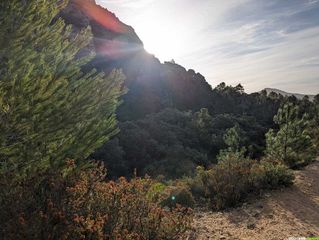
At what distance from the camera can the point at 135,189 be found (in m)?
6.06

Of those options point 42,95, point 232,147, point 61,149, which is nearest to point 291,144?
point 232,147

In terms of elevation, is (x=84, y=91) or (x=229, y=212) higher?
(x=84, y=91)

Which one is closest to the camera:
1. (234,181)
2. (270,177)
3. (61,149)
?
(61,149)

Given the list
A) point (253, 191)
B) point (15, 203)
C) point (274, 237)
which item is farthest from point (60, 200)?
point (253, 191)

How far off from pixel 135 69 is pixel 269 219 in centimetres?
5125

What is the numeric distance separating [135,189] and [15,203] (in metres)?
1.88

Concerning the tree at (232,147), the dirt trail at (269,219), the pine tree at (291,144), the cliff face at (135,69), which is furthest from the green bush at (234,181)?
the cliff face at (135,69)

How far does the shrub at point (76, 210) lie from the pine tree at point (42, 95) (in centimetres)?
40

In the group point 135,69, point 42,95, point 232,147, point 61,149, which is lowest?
point 135,69

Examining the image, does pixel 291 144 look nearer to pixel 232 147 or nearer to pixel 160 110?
pixel 232 147

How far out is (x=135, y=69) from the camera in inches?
2297

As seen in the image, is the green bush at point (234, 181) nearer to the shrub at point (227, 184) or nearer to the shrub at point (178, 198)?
the shrub at point (227, 184)

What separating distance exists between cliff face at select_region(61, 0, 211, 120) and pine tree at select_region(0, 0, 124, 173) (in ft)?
134

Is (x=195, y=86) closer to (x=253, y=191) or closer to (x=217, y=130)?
(x=217, y=130)
